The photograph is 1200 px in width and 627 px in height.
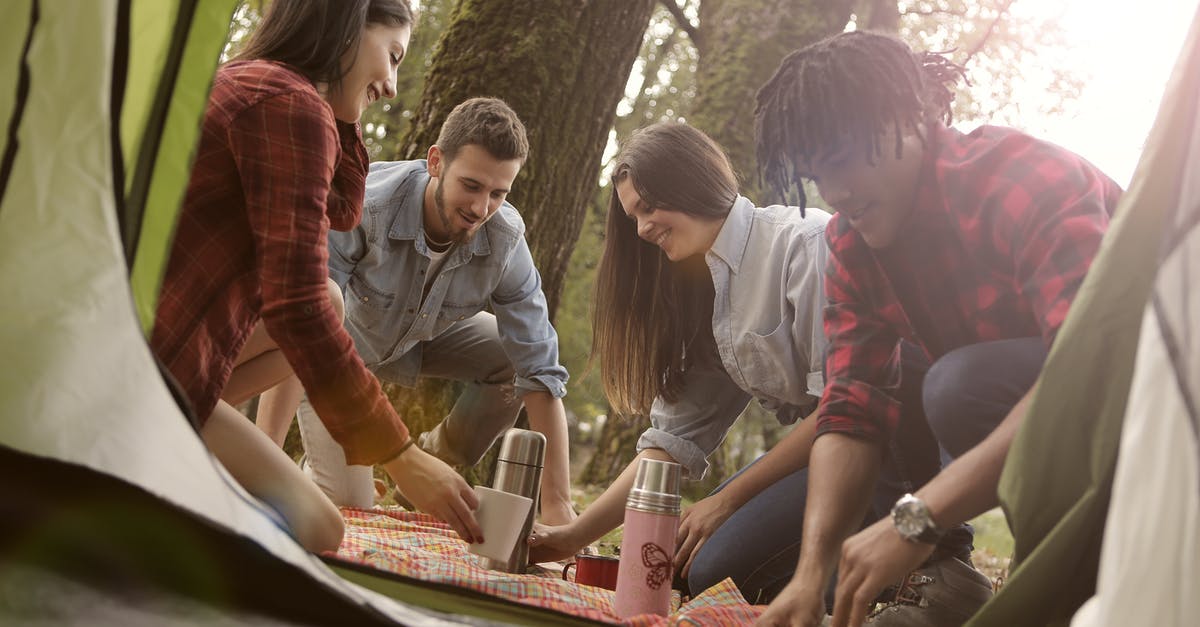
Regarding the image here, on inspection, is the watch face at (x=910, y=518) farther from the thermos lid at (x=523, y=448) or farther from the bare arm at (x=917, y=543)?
the thermos lid at (x=523, y=448)

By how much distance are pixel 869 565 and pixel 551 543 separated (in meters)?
0.70

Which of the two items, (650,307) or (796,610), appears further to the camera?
(650,307)

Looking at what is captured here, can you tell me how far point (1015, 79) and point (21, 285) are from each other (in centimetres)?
414

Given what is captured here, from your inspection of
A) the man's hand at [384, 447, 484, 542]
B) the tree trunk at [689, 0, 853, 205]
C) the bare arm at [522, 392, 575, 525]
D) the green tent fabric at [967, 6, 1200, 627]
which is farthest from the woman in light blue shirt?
the tree trunk at [689, 0, 853, 205]

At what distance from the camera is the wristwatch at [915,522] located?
988mm

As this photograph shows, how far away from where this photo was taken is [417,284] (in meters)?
2.05

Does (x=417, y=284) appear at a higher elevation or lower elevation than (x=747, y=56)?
lower

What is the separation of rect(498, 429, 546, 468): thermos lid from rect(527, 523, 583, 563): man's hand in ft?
0.59

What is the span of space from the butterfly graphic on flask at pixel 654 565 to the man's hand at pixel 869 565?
283mm

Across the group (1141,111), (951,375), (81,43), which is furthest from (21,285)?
(1141,111)

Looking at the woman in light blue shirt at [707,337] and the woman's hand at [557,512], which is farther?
the woman's hand at [557,512]

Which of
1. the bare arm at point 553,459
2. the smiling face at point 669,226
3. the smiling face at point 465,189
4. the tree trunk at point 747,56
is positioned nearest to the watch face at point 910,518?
the smiling face at point 669,226

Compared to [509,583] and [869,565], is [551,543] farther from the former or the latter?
[869,565]

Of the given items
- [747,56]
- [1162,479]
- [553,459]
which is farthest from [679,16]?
[1162,479]
